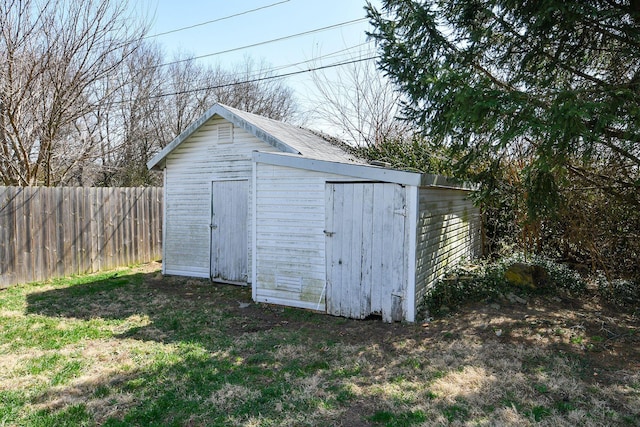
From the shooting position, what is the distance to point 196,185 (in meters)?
8.41

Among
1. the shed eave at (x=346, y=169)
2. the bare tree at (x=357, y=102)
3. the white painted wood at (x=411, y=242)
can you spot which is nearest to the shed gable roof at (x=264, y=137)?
the shed eave at (x=346, y=169)

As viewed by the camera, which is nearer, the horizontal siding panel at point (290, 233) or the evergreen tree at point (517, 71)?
the evergreen tree at point (517, 71)

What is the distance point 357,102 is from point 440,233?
10589 millimetres

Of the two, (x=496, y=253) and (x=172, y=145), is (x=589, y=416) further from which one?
(x=172, y=145)

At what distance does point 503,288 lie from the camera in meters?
6.53

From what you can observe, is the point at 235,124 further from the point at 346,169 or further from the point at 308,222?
the point at 346,169

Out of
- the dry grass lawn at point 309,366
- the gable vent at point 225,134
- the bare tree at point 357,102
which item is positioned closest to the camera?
the dry grass lawn at point 309,366

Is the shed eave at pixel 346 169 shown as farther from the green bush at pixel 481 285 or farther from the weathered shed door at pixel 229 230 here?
the green bush at pixel 481 285

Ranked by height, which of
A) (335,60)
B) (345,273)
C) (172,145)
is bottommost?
(345,273)

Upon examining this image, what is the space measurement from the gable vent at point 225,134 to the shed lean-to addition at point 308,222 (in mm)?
20

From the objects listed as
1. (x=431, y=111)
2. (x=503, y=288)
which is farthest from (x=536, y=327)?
(x=431, y=111)

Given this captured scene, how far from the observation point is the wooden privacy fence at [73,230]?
23.6ft

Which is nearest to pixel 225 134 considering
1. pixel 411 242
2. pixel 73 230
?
pixel 73 230

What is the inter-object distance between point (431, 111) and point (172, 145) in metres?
5.40
